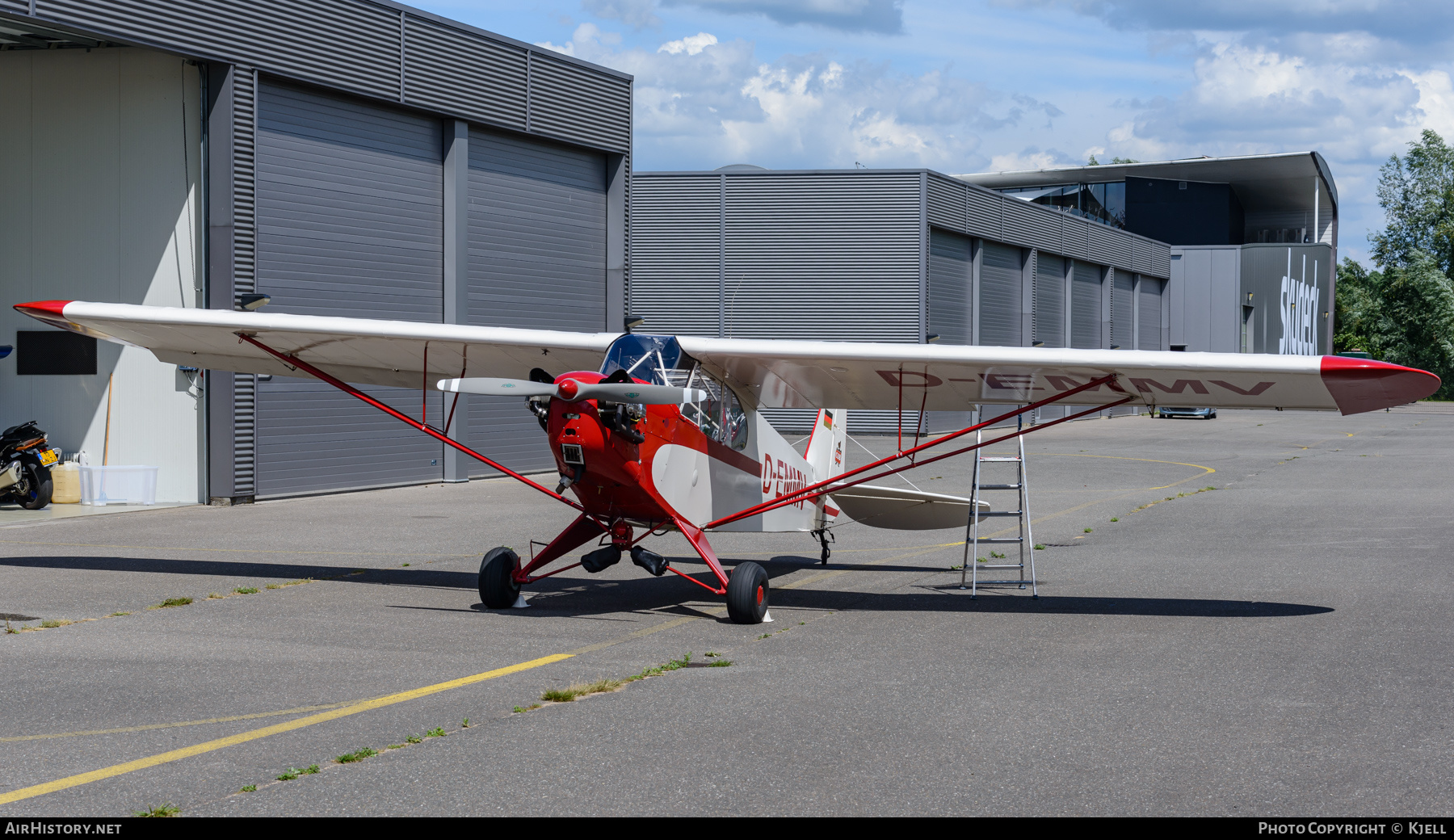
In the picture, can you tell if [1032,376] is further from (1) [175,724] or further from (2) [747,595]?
(1) [175,724]

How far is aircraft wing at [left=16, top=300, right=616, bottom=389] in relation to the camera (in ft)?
35.4

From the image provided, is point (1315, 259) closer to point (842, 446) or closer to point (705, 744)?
point (842, 446)

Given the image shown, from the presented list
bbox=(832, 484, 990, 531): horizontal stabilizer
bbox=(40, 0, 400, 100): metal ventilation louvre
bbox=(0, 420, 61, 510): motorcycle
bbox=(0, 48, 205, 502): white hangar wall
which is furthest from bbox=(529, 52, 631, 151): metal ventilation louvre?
bbox=(832, 484, 990, 531): horizontal stabilizer

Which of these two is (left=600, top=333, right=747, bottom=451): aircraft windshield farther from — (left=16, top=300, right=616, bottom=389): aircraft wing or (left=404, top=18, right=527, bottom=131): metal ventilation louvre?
(left=404, top=18, right=527, bottom=131): metal ventilation louvre

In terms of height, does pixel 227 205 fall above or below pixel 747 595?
above

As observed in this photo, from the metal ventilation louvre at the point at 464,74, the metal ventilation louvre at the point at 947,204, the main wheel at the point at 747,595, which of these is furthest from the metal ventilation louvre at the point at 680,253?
the main wheel at the point at 747,595

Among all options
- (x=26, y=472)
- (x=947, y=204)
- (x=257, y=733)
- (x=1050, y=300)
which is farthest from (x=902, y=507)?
(x=1050, y=300)

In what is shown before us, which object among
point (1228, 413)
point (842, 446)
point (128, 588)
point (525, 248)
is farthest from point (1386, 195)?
point (128, 588)

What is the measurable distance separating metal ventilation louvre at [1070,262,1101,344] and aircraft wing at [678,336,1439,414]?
3918cm

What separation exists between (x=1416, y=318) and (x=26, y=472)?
86.8 metres

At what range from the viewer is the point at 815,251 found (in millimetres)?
38469

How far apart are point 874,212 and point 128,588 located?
98.3ft

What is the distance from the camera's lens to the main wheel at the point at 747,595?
369 inches

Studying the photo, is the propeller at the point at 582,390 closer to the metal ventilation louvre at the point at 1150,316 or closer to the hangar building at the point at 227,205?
the hangar building at the point at 227,205
